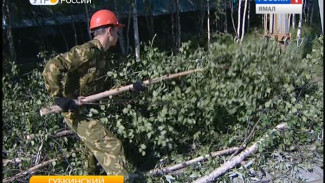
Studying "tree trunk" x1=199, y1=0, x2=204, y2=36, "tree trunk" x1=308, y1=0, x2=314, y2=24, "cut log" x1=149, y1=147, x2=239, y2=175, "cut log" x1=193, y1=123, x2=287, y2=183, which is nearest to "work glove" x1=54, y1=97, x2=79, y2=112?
"cut log" x1=149, y1=147, x2=239, y2=175

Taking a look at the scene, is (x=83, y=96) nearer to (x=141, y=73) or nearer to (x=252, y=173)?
(x=141, y=73)

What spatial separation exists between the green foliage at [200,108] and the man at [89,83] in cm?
26

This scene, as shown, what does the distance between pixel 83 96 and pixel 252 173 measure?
1.76 metres

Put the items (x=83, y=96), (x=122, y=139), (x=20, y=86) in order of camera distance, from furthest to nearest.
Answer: (x=20, y=86), (x=122, y=139), (x=83, y=96)

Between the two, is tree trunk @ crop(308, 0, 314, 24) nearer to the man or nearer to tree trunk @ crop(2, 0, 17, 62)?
tree trunk @ crop(2, 0, 17, 62)

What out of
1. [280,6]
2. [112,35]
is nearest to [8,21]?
[112,35]

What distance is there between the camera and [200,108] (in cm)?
430

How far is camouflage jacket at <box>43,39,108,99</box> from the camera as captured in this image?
144 inches

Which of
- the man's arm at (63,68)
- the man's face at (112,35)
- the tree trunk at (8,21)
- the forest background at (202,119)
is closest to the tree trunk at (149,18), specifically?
the tree trunk at (8,21)

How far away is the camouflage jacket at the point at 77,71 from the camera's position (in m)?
3.66

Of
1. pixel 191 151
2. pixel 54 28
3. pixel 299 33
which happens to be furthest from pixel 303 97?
pixel 54 28

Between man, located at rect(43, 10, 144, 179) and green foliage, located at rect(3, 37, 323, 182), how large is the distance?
0.26 metres

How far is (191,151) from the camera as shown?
4.50 m

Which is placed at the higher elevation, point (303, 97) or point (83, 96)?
point (83, 96)
